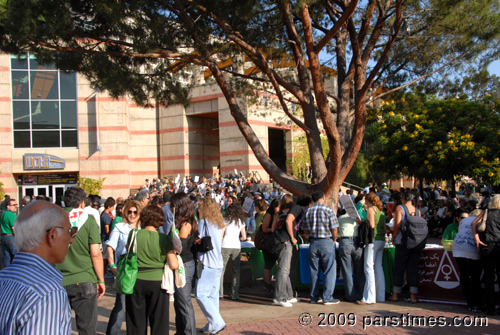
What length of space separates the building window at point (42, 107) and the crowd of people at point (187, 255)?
Answer: 21419mm

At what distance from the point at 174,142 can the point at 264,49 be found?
982 inches

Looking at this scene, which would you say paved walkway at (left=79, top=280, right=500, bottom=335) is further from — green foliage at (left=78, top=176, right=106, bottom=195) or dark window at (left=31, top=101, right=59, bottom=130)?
dark window at (left=31, top=101, right=59, bottom=130)

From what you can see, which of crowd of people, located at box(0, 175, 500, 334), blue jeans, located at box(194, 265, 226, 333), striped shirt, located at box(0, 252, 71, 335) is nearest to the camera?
striped shirt, located at box(0, 252, 71, 335)

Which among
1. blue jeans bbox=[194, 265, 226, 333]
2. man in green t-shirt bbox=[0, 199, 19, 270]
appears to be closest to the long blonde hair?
blue jeans bbox=[194, 265, 226, 333]

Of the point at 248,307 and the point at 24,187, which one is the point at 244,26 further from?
the point at 24,187

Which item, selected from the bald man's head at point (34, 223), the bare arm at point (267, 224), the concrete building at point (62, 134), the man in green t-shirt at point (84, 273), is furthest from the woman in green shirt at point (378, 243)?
the concrete building at point (62, 134)

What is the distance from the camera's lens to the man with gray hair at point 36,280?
1.63m

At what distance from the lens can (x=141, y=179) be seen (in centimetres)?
3425

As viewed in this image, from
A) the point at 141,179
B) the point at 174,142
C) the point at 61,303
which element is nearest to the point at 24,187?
the point at 141,179

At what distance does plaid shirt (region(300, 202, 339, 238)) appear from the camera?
271 inches

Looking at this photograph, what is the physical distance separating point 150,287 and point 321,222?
337 cm

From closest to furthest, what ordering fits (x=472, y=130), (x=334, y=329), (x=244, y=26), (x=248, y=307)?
(x=334, y=329) < (x=248, y=307) < (x=244, y=26) < (x=472, y=130)

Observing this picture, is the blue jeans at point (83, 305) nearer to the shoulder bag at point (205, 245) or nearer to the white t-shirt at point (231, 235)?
the shoulder bag at point (205, 245)

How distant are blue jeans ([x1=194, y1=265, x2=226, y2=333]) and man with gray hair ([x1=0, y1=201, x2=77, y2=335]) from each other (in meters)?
3.74
